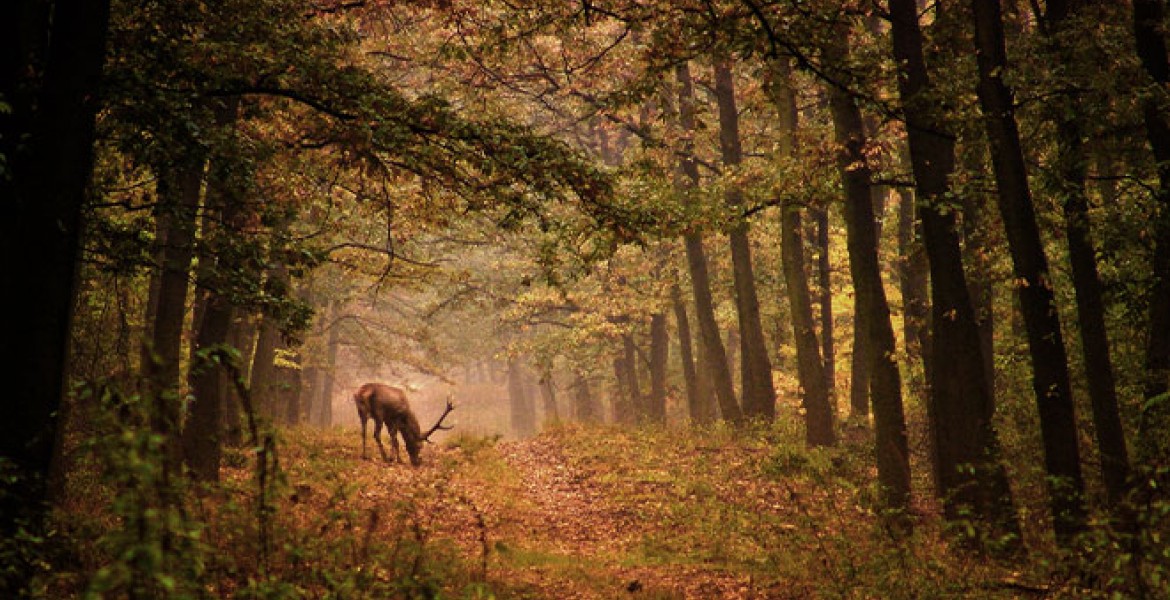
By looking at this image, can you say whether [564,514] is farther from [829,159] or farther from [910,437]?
[910,437]

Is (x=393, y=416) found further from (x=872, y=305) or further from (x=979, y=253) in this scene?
(x=979, y=253)

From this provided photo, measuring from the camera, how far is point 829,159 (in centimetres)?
1469

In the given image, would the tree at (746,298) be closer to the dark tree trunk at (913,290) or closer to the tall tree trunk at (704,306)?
the tall tree trunk at (704,306)

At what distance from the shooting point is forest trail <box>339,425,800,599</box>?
9.80m

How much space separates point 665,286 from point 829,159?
45.3 feet

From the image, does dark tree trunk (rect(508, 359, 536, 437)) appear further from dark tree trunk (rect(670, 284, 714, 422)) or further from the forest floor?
the forest floor

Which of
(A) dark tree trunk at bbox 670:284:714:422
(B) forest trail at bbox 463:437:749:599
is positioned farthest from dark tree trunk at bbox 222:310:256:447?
(A) dark tree trunk at bbox 670:284:714:422

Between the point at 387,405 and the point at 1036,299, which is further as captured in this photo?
the point at 387,405

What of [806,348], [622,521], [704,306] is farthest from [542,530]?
[704,306]

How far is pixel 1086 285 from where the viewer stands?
380 inches

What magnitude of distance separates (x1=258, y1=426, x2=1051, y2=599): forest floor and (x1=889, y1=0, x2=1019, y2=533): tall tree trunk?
3.17 feet

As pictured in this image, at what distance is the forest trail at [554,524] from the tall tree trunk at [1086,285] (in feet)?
12.2

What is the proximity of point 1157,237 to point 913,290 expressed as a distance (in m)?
9.94

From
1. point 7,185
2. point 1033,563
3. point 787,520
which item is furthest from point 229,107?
point 1033,563
